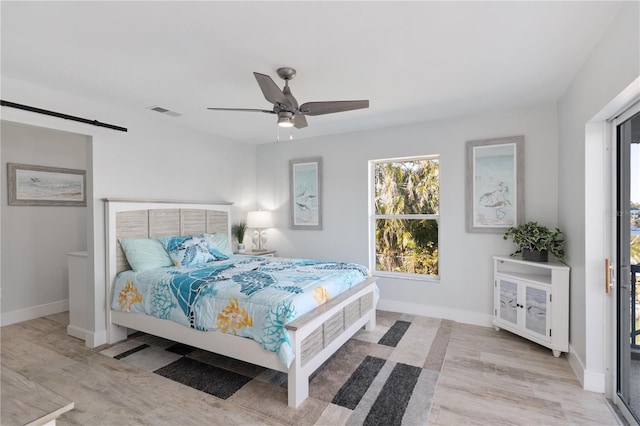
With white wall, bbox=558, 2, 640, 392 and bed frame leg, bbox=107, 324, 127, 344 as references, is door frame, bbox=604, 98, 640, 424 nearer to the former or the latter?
white wall, bbox=558, 2, 640, 392

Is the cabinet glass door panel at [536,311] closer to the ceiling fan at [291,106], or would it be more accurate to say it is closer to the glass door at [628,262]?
the glass door at [628,262]

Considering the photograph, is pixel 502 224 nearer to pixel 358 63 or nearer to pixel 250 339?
pixel 358 63

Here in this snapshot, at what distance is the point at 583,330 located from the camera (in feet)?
8.32

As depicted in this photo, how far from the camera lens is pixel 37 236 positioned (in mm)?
4230

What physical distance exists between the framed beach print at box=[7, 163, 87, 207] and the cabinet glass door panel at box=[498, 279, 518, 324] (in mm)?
5663

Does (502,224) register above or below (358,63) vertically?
below

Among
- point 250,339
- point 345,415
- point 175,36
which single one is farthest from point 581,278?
point 175,36

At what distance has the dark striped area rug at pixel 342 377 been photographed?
2197 millimetres

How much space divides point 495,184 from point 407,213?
1.14 meters

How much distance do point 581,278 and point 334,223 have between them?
2.90 meters

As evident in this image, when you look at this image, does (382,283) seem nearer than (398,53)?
No

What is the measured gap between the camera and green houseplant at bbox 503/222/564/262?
123 inches

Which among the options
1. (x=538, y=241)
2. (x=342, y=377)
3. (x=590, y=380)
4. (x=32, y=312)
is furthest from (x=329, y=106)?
(x=32, y=312)

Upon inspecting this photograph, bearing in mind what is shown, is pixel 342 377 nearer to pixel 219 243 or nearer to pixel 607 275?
pixel 607 275
